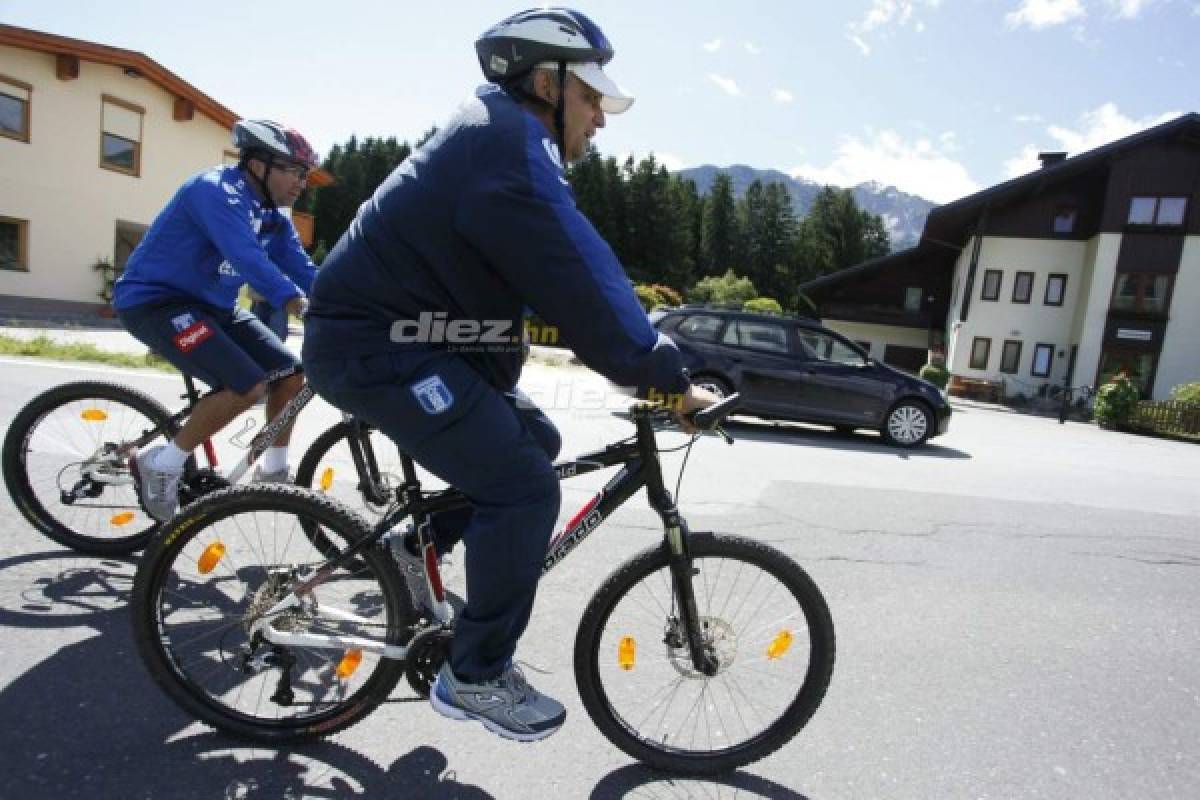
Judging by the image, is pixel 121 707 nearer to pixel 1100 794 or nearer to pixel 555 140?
pixel 555 140

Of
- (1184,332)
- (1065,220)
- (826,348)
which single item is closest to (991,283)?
(1065,220)

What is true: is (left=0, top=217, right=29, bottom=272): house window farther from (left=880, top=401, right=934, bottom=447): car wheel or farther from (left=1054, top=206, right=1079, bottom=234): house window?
(left=1054, top=206, right=1079, bottom=234): house window

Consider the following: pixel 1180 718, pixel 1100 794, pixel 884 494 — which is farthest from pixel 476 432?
pixel 884 494

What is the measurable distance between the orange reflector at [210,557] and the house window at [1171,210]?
38905 millimetres

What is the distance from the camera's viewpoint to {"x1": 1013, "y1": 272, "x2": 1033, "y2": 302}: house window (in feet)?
116

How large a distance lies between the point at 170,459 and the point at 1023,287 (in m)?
39.5

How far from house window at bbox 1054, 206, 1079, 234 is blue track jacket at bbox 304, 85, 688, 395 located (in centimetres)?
3962

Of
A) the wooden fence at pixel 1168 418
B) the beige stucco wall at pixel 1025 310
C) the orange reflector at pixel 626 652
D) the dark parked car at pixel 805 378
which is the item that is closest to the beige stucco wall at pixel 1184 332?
the beige stucco wall at pixel 1025 310

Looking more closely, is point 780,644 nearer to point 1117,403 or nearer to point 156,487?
point 156,487

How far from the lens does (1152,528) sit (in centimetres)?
671

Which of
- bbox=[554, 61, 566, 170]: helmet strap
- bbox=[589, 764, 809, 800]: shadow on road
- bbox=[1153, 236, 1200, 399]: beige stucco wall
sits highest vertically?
bbox=[1153, 236, 1200, 399]: beige stucco wall

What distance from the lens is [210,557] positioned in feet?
8.52

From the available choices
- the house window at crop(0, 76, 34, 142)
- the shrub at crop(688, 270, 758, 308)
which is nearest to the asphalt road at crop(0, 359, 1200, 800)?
the house window at crop(0, 76, 34, 142)

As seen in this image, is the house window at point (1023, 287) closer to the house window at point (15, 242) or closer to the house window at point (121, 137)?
the house window at point (121, 137)
